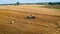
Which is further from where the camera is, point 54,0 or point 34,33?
point 54,0

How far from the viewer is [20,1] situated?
232 centimetres

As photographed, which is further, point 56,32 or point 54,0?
point 54,0

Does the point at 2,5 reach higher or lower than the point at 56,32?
lower

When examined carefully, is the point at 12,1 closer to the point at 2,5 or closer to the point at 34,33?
the point at 2,5

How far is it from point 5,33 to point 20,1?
1.61 metres

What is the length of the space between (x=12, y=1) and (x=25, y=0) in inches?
8.7

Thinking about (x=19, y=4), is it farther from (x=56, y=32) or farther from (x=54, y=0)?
(x=56, y=32)

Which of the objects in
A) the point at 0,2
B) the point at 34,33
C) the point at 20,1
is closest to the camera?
the point at 34,33

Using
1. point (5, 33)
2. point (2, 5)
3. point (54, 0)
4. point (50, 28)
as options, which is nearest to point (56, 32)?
point (50, 28)

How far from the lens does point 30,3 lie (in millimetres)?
2332

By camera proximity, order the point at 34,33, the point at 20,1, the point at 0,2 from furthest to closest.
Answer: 1. the point at 20,1
2. the point at 0,2
3. the point at 34,33

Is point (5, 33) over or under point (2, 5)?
over

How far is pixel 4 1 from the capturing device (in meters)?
2.20

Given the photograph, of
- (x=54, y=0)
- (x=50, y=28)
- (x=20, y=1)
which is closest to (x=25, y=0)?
(x=20, y=1)
